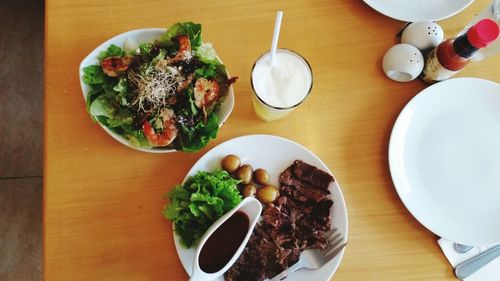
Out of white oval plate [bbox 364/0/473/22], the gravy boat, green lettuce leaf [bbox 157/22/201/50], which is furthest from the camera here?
white oval plate [bbox 364/0/473/22]

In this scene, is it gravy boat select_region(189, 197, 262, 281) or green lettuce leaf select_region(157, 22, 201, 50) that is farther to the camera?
green lettuce leaf select_region(157, 22, 201, 50)

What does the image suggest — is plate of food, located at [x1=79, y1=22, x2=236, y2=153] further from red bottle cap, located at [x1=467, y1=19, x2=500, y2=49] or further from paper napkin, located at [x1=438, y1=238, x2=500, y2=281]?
paper napkin, located at [x1=438, y1=238, x2=500, y2=281]

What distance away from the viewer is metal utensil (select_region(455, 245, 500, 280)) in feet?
3.26

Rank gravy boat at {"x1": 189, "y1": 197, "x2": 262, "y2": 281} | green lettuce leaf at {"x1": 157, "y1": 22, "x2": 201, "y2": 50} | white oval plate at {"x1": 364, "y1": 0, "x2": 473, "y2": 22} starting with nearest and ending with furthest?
gravy boat at {"x1": 189, "y1": 197, "x2": 262, "y2": 281}, green lettuce leaf at {"x1": 157, "y1": 22, "x2": 201, "y2": 50}, white oval plate at {"x1": 364, "y1": 0, "x2": 473, "y2": 22}

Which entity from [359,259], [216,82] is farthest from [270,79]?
[359,259]

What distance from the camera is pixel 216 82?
94 centimetres

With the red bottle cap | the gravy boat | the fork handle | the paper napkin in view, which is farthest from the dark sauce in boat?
the red bottle cap

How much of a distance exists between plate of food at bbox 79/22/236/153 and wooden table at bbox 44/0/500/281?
99mm

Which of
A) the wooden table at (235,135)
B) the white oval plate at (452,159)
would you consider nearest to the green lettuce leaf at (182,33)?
the wooden table at (235,135)

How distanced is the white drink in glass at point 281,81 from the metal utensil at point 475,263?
0.56m

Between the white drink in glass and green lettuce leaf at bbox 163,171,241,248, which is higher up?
the white drink in glass

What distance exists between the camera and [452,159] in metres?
1.04

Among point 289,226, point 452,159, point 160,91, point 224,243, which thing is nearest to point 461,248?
point 452,159

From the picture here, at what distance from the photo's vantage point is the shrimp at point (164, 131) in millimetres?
895
